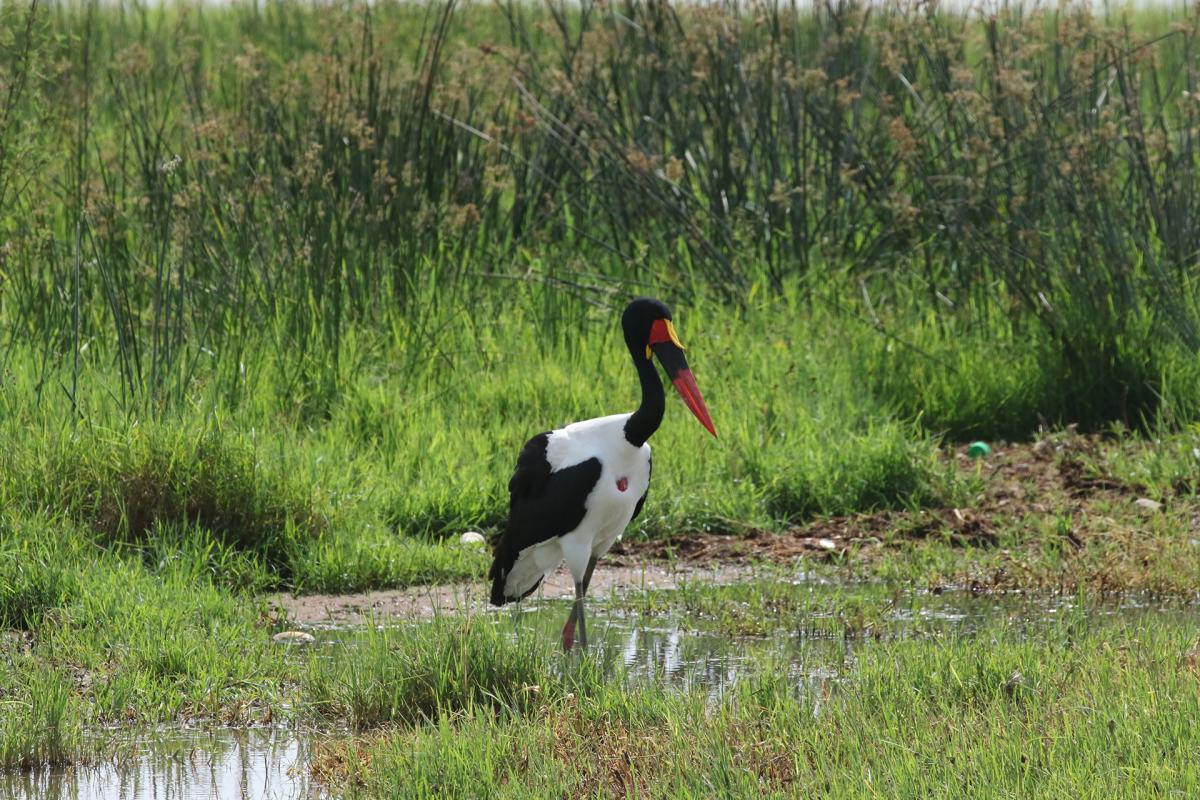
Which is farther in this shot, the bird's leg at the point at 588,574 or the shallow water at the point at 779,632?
the bird's leg at the point at 588,574

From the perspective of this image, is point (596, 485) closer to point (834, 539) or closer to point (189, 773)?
point (189, 773)

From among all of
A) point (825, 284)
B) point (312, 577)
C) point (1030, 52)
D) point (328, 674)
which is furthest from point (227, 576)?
point (1030, 52)

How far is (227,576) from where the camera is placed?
5.70 metres

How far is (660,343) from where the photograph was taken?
531 centimetres

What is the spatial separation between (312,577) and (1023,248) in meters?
3.85

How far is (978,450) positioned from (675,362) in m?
2.43

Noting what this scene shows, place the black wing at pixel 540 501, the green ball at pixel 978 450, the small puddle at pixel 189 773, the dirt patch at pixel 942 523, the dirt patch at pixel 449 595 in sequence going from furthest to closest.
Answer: the green ball at pixel 978 450 → the dirt patch at pixel 942 523 → the dirt patch at pixel 449 595 → the black wing at pixel 540 501 → the small puddle at pixel 189 773

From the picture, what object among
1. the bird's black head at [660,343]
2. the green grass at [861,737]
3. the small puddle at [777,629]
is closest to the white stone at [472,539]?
the small puddle at [777,629]

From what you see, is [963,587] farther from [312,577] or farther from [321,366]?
[321,366]

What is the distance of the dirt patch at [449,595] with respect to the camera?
551 centimetres

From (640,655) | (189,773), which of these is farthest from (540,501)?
(189,773)

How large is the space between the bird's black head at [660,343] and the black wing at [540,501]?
0.37 meters

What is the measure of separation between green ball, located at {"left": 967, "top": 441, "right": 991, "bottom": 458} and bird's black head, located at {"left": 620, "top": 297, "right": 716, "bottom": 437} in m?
2.34

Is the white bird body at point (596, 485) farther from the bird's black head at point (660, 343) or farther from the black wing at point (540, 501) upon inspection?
the bird's black head at point (660, 343)
